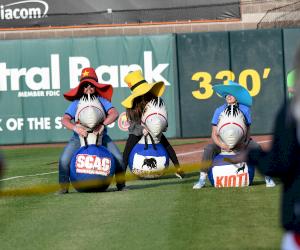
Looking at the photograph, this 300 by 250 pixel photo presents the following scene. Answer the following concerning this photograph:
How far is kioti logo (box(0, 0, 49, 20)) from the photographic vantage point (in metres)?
30.0

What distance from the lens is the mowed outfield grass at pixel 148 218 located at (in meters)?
8.71

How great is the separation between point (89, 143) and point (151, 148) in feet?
6.10

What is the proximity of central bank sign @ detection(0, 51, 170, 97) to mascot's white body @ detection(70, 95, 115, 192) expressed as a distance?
1219 cm

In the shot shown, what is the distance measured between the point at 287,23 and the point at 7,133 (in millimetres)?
7963

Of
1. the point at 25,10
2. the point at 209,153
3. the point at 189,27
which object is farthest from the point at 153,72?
the point at 209,153

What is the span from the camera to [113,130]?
24984mm

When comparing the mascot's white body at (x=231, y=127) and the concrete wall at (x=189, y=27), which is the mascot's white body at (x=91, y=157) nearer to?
the mascot's white body at (x=231, y=127)

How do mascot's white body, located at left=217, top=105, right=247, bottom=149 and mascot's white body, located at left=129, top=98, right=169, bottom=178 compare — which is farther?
mascot's white body, located at left=129, top=98, right=169, bottom=178

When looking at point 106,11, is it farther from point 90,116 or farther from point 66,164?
point 66,164

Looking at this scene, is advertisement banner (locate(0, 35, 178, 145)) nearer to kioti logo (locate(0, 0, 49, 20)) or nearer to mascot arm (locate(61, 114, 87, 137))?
kioti logo (locate(0, 0, 49, 20))

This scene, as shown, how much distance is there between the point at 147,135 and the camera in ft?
46.8

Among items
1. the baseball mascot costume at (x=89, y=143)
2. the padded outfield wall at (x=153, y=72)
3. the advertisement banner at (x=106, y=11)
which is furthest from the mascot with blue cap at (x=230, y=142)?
the advertisement banner at (x=106, y=11)

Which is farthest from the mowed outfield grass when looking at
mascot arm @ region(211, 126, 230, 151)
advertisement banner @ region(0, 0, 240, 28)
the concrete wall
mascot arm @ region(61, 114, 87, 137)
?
advertisement banner @ region(0, 0, 240, 28)

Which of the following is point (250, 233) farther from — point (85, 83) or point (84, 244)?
point (85, 83)
